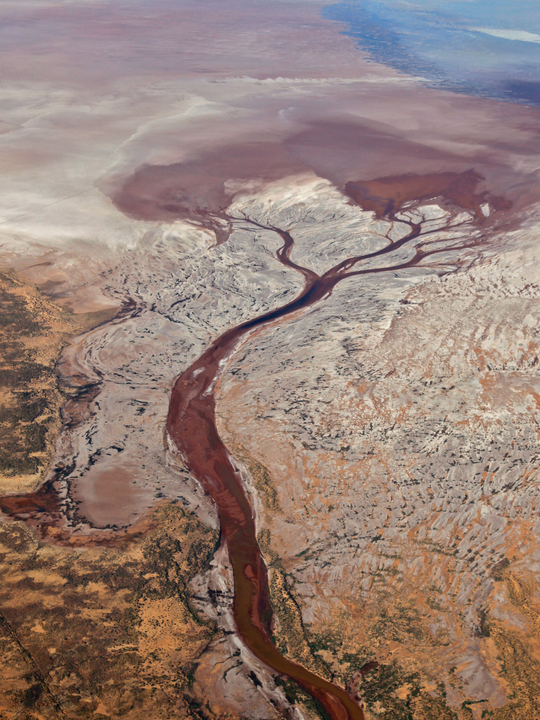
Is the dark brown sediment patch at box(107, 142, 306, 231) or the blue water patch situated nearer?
the dark brown sediment patch at box(107, 142, 306, 231)

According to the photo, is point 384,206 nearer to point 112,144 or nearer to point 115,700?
point 112,144

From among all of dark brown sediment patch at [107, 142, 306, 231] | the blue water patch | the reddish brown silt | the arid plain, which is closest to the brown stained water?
the reddish brown silt

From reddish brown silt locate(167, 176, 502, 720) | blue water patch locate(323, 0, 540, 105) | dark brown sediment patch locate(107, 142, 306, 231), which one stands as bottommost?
reddish brown silt locate(167, 176, 502, 720)

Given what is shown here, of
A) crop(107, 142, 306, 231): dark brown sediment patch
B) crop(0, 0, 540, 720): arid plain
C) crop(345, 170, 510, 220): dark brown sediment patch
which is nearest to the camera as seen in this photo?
crop(0, 0, 540, 720): arid plain

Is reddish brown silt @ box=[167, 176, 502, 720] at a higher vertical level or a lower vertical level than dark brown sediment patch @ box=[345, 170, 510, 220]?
lower

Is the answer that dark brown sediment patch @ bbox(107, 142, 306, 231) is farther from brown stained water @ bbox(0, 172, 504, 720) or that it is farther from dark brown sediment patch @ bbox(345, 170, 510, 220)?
dark brown sediment patch @ bbox(345, 170, 510, 220)
